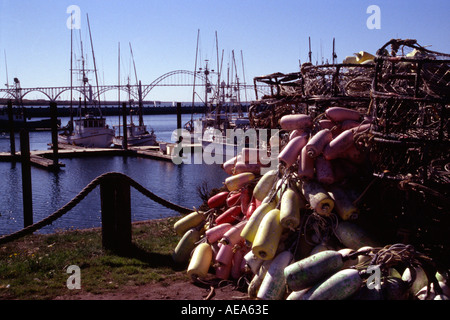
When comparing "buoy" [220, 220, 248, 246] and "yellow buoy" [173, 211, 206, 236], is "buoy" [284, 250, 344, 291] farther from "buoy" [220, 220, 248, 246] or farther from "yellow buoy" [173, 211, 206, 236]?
"yellow buoy" [173, 211, 206, 236]

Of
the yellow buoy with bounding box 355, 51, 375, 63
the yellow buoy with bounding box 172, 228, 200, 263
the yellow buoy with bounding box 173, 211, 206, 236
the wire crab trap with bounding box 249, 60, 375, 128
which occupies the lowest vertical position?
the yellow buoy with bounding box 172, 228, 200, 263

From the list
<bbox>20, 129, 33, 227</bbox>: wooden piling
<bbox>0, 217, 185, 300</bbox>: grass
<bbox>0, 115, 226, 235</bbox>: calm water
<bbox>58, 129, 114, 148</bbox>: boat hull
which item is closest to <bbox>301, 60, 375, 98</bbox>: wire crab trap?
<bbox>0, 217, 185, 300</bbox>: grass

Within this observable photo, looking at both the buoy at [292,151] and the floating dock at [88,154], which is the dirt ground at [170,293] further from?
the floating dock at [88,154]

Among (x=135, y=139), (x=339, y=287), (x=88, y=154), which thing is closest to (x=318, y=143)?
(x=339, y=287)

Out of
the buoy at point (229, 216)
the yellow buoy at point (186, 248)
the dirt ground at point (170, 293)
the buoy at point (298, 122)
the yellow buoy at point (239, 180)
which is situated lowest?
the dirt ground at point (170, 293)

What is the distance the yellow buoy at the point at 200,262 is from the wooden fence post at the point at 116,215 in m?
1.83

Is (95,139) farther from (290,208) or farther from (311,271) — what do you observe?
(311,271)

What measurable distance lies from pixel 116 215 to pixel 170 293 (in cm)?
236

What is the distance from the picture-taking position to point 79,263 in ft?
23.5

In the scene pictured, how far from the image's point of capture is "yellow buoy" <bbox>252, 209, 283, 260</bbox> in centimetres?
553

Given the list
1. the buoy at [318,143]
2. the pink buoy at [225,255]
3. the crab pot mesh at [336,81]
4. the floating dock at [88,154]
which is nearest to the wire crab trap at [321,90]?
the crab pot mesh at [336,81]

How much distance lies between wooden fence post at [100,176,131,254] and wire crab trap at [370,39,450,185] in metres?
4.06

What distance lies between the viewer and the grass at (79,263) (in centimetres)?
621

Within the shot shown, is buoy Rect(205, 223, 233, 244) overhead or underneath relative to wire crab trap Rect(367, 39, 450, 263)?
underneath
